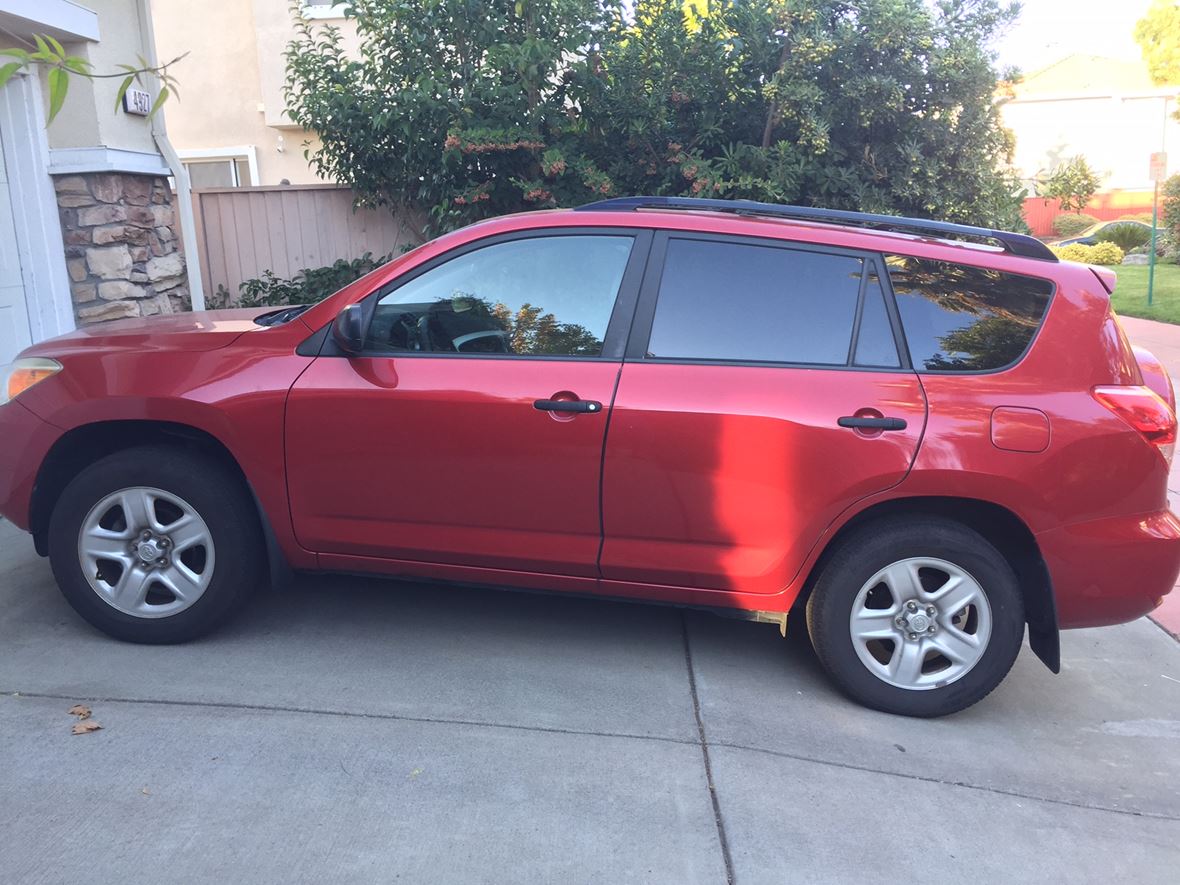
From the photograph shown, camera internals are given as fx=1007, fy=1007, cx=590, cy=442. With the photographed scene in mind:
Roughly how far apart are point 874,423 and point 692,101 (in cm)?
504

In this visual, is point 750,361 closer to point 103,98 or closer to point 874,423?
point 874,423

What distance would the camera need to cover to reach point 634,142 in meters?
8.01

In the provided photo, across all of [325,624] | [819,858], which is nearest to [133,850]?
[325,624]

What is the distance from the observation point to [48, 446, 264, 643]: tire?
3.98 m

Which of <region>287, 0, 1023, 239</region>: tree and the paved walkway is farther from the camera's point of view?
<region>287, 0, 1023, 239</region>: tree

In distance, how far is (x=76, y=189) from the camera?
24.0 feet

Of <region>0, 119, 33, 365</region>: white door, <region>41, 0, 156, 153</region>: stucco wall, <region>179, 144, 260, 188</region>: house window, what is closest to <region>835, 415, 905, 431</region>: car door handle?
<region>0, 119, 33, 365</region>: white door

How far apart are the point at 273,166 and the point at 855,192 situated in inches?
361

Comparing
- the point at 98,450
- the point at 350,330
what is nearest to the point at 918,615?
the point at 350,330

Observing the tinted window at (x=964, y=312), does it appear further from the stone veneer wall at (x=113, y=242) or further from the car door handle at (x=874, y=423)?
the stone veneer wall at (x=113, y=242)

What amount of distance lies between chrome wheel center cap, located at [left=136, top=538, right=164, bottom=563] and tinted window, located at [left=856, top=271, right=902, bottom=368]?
112 inches

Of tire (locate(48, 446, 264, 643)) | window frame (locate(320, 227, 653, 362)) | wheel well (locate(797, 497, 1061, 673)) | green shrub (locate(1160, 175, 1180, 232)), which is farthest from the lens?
green shrub (locate(1160, 175, 1180, 232))

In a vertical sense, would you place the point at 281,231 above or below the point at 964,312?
above

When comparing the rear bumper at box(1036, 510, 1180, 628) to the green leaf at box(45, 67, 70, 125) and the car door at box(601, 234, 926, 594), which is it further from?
the green leaf at box(45, 67, 70, 125)
